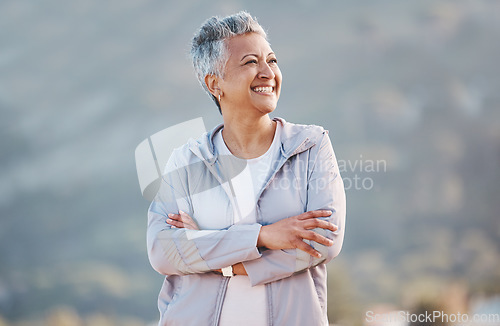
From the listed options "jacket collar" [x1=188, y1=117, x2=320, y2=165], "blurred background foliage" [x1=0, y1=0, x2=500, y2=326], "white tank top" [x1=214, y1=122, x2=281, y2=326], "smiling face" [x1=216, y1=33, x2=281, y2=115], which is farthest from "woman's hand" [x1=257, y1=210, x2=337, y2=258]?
"blurred background foliage" [x1=0, y1=0, x2=500, y2=326]

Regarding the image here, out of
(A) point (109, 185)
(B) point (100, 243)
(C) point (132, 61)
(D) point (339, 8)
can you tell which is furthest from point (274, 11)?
(B) point (100, 243)

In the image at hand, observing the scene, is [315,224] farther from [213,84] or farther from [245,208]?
[213,84]

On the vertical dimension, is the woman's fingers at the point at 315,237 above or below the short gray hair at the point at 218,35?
below

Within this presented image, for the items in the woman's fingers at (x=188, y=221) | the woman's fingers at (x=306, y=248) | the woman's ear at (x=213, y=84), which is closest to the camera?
the woman's fingers at (x=306, y=248)

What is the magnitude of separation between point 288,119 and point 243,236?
358cm

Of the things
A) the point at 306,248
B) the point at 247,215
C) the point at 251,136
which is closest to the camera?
the point at 306,248

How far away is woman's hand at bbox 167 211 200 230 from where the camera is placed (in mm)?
1733

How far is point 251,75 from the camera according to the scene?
176cm

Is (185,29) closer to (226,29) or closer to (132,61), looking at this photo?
(132,61)

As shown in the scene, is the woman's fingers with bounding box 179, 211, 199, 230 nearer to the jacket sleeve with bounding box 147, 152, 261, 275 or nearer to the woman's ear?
the jacket sleeve with bounding box 147, 152, 261, 275

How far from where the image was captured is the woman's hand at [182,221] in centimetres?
173

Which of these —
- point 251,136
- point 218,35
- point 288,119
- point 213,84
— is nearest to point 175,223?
point 251,136

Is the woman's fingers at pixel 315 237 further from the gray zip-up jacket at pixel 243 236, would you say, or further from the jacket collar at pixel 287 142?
the jacket collar at pixel 287 142

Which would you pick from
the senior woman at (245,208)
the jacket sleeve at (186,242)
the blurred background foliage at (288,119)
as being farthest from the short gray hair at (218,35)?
the blurred background foliage at (288,119)
